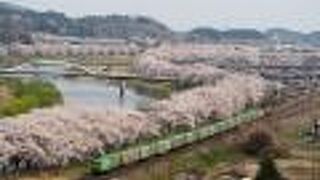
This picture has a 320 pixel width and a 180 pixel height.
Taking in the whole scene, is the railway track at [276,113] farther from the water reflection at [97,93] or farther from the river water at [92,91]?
the water reflection at [97,93]

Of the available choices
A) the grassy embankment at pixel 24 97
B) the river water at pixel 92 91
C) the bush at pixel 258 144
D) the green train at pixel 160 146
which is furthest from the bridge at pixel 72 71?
the bush at pixel 258 144

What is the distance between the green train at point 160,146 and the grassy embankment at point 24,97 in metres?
6.89

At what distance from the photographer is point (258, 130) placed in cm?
3978

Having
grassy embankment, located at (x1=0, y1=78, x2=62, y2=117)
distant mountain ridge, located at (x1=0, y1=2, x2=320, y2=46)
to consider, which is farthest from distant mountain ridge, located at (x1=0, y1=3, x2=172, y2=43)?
grassy embankment, located at (x1=0, y1=78, x2=62, y2=117)

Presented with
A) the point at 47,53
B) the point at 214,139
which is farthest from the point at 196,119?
the point at 47,53

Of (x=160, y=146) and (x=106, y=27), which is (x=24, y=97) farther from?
(x=106, y=27)

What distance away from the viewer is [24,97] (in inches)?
1880

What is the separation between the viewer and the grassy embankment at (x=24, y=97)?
43431 mm

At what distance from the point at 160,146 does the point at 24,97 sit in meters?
11.9

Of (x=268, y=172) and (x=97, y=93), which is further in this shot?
(x=97, y=93)

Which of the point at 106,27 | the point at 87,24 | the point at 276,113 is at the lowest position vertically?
the point at 106,27

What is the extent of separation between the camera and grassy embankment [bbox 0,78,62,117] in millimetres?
43431

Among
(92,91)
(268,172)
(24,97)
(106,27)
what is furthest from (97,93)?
(106,27)

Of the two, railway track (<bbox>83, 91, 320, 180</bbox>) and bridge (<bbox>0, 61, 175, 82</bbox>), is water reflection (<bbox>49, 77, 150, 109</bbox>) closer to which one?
bridge (<bbox>0, 61, 175, 82</bbox>)
